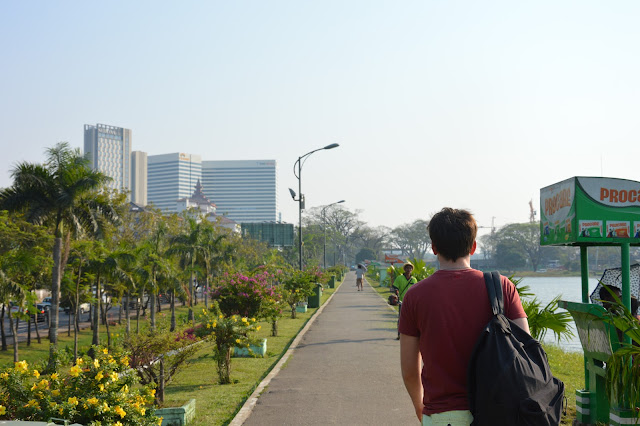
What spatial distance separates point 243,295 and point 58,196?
8549 millimetres

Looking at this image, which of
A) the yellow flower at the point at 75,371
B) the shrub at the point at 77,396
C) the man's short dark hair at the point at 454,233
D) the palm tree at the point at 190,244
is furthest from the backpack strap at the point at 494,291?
the palm tree at the point at 190,244

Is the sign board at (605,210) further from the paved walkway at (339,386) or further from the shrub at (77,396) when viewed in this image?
the shrub at (77,396)

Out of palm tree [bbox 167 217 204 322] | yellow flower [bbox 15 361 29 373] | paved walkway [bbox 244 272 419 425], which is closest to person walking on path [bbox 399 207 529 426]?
yellow flower [bbox 15 361 29 373]

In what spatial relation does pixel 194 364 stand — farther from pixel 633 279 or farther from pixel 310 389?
pixel 633 279

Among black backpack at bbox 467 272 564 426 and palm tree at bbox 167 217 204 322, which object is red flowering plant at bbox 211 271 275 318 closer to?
black backpack at bbox 467 272 564 426

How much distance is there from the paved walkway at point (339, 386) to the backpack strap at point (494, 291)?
16.7 feet

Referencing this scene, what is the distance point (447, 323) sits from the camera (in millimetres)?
2998

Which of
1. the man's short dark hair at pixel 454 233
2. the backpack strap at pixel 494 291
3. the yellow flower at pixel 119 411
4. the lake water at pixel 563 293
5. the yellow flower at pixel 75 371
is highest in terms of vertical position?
the man's short dark hair at pixel 454 233

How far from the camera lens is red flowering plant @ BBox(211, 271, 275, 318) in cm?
1764

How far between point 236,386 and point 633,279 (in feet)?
21.6

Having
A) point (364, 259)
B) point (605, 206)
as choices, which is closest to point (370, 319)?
point (605, 206)

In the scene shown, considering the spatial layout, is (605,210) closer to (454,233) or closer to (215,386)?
(454,233)

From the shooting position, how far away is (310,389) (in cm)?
996

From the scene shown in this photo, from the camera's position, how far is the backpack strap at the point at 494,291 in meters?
2.94
